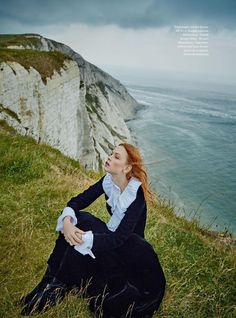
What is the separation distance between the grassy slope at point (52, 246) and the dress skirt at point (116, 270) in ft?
1.04

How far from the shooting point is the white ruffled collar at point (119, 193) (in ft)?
14.6

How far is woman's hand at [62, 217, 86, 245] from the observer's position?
156 inches

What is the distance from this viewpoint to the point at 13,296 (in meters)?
4.17

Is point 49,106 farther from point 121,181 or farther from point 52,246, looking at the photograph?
point 121,181

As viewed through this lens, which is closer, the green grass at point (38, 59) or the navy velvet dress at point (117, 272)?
the navy velvet dress at point (117, 272)

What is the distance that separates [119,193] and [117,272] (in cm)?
110

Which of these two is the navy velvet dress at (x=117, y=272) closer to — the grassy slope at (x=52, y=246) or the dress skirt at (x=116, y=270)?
the dress skirt at (x=116, y=270)

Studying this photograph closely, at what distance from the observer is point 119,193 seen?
15.6 ft

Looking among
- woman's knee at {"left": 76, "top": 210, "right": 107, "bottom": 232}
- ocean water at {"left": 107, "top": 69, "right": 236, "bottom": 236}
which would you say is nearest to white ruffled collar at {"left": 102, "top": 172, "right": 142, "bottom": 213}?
woman's knee at {"left": 76, "top": 210, "right": 107, "bottom": 232}

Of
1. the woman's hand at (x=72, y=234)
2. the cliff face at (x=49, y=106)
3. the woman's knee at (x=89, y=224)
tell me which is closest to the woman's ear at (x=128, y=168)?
the woman's knee at (x=89, y=224)

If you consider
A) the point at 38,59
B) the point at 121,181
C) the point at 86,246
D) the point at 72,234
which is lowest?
the point at 86,246

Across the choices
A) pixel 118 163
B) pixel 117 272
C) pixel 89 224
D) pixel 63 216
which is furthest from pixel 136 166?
pixel 117 272

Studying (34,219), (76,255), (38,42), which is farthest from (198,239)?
(38,42)

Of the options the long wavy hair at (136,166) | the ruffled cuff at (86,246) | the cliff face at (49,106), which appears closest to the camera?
the ruffled cuff at (86,246)
